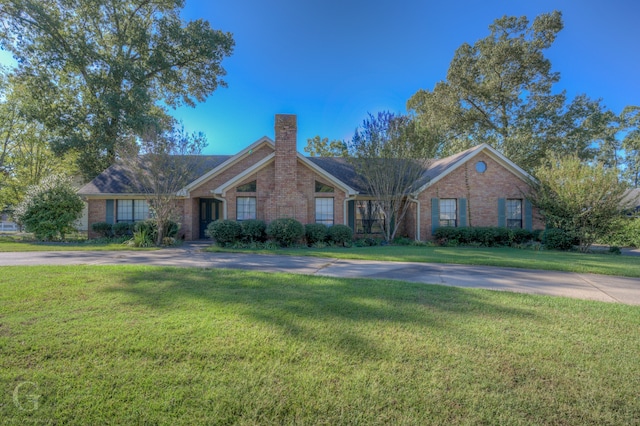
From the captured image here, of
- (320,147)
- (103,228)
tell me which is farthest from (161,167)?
(320,147)

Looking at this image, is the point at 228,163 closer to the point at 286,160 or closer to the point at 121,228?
the point at 286,160

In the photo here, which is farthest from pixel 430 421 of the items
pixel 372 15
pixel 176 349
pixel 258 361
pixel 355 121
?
pixel 372 15

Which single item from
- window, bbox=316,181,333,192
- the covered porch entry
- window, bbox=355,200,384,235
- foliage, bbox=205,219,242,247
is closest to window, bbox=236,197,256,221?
foliage, bbox=205,219,242,247

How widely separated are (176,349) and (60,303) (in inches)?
103

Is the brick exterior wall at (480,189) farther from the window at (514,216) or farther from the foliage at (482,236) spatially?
the foliage at (482,236)

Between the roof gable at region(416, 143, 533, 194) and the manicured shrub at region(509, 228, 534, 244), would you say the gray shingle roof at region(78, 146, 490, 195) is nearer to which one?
the roof gable at region(416, 143, 533, 194)

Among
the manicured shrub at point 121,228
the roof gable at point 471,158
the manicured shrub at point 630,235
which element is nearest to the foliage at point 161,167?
the manicured shrub at point 121,228

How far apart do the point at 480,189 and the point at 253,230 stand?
1261 cm

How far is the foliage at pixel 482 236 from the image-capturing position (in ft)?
50.4

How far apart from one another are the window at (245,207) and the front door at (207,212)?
8.87 feet

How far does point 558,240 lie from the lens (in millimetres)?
→ 14141

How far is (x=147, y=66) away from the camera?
21.4m

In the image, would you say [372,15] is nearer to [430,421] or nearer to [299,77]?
[299,77]

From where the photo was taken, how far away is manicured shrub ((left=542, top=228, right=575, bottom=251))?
14.0 metres
